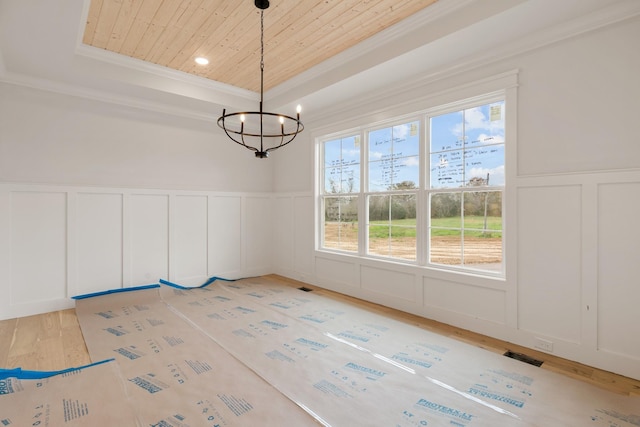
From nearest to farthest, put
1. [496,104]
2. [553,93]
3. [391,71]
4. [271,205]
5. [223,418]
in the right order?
1. [223,418]
2. [553,93]
3. [496,104]
4. [391,71]
5. [271,205]

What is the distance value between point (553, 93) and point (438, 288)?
208cm

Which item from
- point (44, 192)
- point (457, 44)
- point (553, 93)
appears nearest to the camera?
point (553, 93)

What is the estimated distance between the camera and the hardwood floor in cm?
233

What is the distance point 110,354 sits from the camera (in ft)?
8.73

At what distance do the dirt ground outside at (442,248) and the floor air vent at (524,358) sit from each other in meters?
0.81

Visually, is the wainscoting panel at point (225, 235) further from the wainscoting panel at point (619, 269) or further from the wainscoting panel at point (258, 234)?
the wainscoting panel at point (619, 269)

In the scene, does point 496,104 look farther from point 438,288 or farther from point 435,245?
point 438,288

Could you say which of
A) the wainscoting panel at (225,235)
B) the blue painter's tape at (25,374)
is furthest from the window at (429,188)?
the blue painter's tape at (25,374)

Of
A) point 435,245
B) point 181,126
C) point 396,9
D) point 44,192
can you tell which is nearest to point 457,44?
point 396,9

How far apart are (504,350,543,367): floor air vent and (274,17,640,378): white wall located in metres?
0.18

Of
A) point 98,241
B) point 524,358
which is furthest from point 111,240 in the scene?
point 524,358

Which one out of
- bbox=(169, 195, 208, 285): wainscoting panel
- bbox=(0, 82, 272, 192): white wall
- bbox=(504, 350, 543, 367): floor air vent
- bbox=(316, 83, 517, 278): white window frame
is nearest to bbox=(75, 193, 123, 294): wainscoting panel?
bbox=(0, 82, 272, 192): white wall

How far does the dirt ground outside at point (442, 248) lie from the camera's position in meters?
3.15

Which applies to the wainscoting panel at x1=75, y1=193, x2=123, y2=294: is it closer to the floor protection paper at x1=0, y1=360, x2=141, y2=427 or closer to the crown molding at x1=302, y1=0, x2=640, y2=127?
the floor protection paper at x1=0, y1=360, x2=141, y2=427
